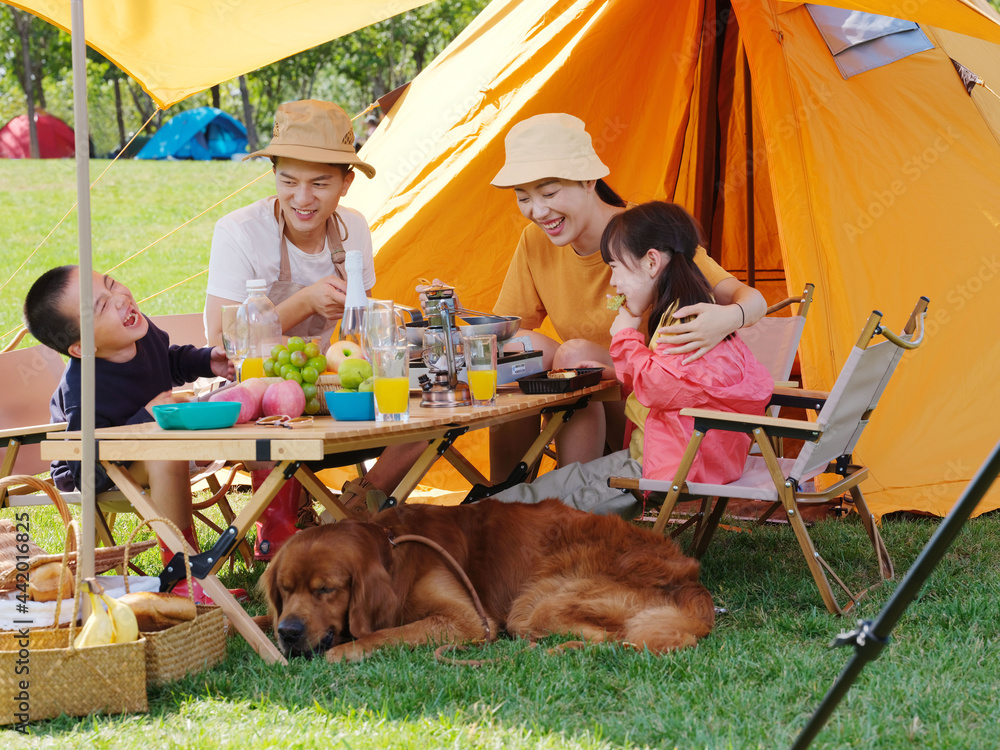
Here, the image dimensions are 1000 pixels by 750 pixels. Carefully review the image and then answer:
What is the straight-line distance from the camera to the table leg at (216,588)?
268 cm

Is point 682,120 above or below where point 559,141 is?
above

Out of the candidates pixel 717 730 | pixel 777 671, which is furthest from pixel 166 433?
pixel 777 671

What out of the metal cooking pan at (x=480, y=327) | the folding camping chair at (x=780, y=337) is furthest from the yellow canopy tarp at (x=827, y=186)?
the metal cooking pan at (x=480, y=327)

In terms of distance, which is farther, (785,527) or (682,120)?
(682,120)

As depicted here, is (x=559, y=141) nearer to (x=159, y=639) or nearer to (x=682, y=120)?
(x=682, y=120)

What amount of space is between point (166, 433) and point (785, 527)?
2692 millimetres

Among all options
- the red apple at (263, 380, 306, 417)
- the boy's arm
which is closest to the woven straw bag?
the red apple at (263, 380, 306, 417)

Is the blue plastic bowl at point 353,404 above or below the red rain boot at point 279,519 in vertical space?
above

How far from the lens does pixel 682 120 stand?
550 cm

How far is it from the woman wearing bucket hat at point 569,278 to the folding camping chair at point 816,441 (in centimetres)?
38

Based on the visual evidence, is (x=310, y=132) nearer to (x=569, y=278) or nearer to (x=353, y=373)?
(x=569, y=278)

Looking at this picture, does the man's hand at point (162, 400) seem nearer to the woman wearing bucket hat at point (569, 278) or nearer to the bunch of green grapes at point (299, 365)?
the bunch of green grapes at point (299, 365)

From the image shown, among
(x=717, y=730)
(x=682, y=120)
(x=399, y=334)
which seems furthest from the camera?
(x=682, y=120)

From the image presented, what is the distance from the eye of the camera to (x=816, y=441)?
9.99ft
